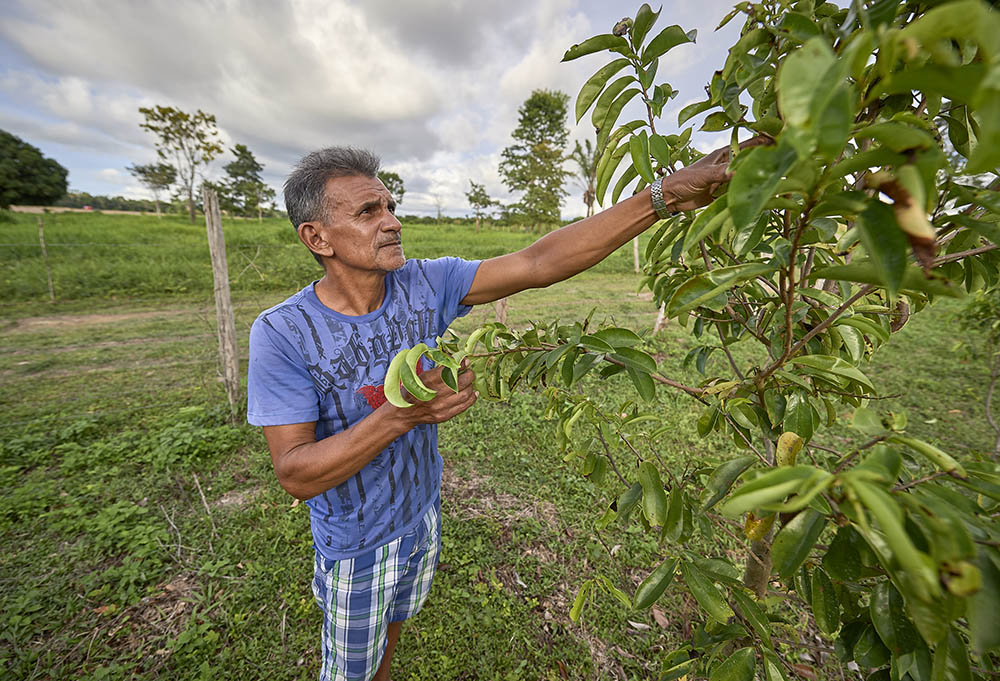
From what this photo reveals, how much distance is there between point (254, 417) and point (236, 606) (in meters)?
1.67

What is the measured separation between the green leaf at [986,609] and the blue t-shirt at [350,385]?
1337mm

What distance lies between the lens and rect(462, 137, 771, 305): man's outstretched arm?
962 millimetres

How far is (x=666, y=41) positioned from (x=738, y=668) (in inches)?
48.4

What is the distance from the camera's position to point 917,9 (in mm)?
662

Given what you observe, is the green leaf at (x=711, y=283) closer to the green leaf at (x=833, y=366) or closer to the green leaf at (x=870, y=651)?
the green leaf at (x=833, y=366)

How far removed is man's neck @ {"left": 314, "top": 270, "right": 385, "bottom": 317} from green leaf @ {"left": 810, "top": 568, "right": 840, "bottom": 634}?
1.40m

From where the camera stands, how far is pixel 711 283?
0.63 meters

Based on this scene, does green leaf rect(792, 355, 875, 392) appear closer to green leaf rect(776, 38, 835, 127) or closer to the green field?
the green field

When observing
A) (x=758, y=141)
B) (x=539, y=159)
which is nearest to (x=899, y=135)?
(x=758, y=141)

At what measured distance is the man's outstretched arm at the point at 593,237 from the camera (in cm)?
96

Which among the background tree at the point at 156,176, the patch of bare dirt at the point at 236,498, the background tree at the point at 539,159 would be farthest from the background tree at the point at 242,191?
the patch of bare dirt at the point at 236,498

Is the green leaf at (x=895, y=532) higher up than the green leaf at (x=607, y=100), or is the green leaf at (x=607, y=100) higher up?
the green leaf at (x=607, y=100)

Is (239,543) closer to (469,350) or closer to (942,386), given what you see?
(469,350)

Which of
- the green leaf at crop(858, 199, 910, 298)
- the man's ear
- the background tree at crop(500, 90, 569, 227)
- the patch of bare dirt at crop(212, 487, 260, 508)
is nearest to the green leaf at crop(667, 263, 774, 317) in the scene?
the green leaf at crop(858, 199, 910, 298)
